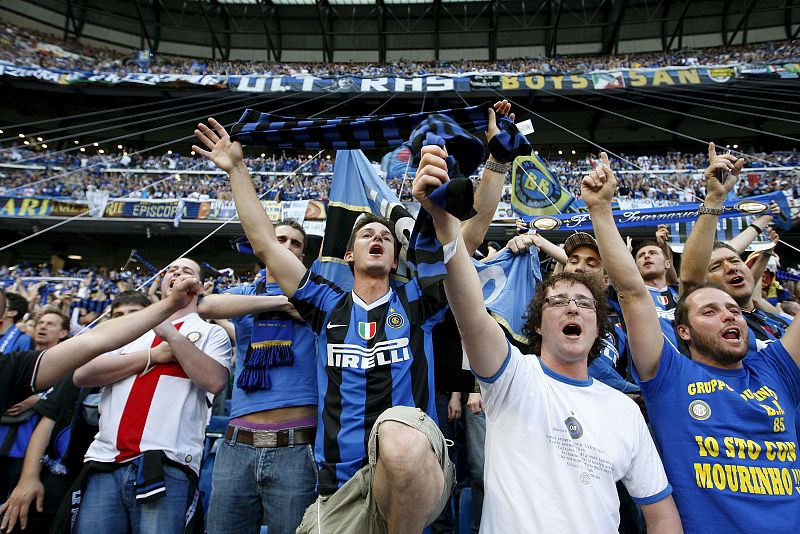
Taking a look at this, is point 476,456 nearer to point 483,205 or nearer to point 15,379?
point 483,205

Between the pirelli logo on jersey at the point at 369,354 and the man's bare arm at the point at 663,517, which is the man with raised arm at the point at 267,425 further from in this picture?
the man's bare arm at the point at 663,517

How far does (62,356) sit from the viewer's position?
1.89 m

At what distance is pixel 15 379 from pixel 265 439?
102cm

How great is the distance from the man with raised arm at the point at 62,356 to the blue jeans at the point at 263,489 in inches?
28.6

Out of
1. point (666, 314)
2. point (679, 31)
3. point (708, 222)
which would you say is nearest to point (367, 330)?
point (708, 222)

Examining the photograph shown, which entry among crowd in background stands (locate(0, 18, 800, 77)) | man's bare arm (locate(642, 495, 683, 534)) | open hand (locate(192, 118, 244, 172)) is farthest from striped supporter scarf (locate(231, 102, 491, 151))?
crowd in background stands (locate(0, 18, 800, 77))

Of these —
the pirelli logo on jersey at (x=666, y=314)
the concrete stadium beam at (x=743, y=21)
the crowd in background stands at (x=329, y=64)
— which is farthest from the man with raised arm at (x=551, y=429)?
the concrete stadium beam at (x=743, y=21)

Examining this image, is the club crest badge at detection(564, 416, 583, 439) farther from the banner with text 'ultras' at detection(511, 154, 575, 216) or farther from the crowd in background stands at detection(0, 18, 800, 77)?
the crowd in background stands at detection(0, 18, 800, 77)

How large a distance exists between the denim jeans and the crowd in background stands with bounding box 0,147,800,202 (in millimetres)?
11606

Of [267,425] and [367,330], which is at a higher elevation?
[367,330]

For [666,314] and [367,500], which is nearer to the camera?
[367,500]

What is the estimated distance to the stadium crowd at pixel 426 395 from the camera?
4.83 ft

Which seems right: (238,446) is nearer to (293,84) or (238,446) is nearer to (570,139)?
(293,84)

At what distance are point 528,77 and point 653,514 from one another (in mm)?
18796
